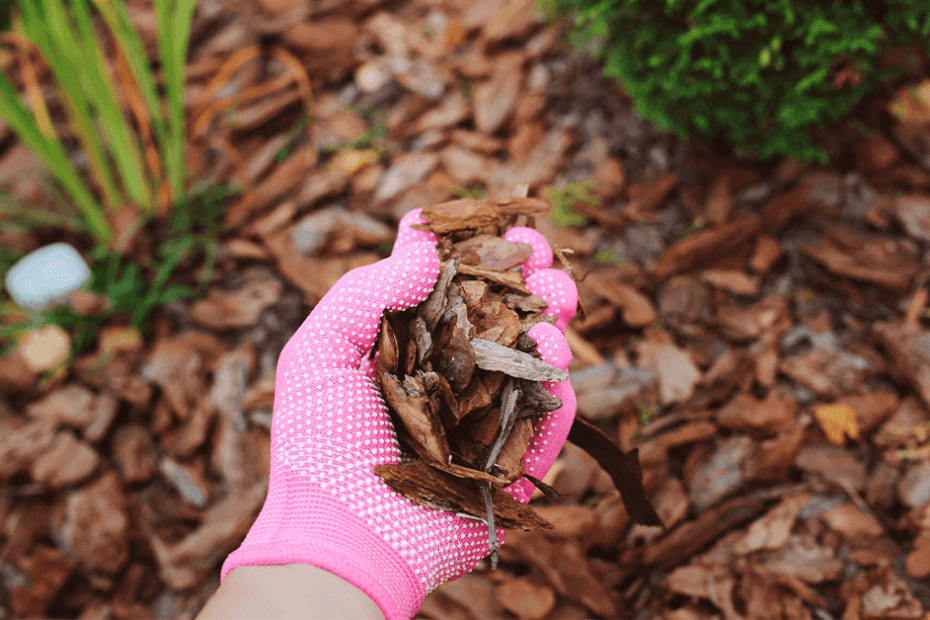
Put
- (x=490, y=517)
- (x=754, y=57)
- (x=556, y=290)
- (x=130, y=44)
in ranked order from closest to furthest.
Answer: (x=490, y=517), (x=556, y=290), (x=754, y=57), (x=130, y=44)

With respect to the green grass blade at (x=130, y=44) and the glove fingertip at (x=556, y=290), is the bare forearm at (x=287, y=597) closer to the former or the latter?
the glove fingertip at (x=556, y=290)

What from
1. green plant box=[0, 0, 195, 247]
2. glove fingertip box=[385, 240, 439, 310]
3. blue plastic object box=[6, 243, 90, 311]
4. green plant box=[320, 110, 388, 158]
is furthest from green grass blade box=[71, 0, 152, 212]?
glove fingertip box=[385, 240, 439, 310]

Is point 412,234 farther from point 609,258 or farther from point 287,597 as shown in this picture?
point 609,258

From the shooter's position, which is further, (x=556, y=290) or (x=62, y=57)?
(x=62, y=57)

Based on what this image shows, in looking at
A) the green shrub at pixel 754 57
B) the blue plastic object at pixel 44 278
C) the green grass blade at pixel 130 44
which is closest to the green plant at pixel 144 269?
the blue plastic object at pixel 44 278

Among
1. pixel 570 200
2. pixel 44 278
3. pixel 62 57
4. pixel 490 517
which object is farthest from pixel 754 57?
pixel 44 278

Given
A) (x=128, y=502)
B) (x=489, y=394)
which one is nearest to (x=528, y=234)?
(x=489, y=394)
